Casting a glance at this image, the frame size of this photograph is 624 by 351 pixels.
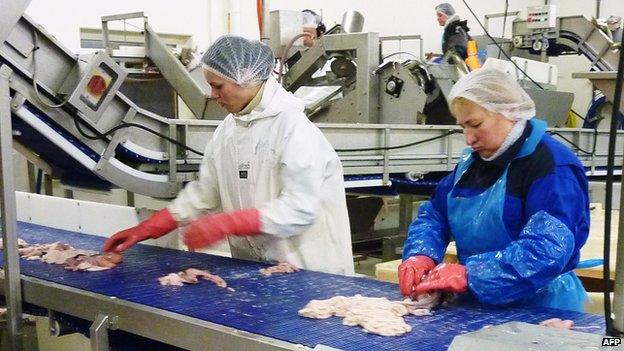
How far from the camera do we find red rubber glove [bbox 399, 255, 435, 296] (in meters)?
→ 1.77

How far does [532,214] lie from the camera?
1699 millimetres

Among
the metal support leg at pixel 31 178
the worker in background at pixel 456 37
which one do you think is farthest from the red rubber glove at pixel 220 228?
the worker in background at pixel 456 37

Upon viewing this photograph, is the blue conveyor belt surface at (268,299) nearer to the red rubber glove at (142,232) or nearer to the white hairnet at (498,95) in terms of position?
the red rubber glove at (142,232)

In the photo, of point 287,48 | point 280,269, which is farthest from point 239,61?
point 287,48

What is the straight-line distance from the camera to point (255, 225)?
204 centimetres

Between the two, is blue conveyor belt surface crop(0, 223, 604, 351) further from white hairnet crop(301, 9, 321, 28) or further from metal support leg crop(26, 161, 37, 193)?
metal support leg crop(26, 161, 37, 193)

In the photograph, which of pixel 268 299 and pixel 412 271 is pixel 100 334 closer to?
pixel 268 299

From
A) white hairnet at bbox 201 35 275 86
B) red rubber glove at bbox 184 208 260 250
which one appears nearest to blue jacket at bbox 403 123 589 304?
red rubber glove at bbox 184 208 260 250

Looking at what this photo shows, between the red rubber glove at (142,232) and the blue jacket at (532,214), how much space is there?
45.7 inches

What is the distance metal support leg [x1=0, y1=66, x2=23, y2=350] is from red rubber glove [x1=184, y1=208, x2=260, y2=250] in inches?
20.5

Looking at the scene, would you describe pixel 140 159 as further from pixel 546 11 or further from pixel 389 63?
pixel 546 11

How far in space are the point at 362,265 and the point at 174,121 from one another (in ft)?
→ 11.5

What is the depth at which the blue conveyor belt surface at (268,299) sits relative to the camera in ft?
4.72

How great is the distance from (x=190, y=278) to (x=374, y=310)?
65cm
